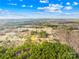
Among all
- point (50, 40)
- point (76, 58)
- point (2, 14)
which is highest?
point (2, 14)

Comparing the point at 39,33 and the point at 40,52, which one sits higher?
the point at 39,33

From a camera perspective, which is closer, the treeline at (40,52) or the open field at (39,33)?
the treeline at (40,52)

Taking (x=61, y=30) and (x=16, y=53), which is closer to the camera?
(x=16, y=53)

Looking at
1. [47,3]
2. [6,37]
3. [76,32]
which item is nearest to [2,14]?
[6,37]

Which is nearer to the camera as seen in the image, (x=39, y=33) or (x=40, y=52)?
(x=40, y=52)

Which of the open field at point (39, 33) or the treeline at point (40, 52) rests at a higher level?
the open field at point (39, 33)

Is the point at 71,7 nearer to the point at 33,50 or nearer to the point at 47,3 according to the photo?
the point at 47,3

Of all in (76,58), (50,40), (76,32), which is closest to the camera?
(76,58)

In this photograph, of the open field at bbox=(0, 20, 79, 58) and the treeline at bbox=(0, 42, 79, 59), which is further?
the open field at bbox=(0, 20, 79, 58)
